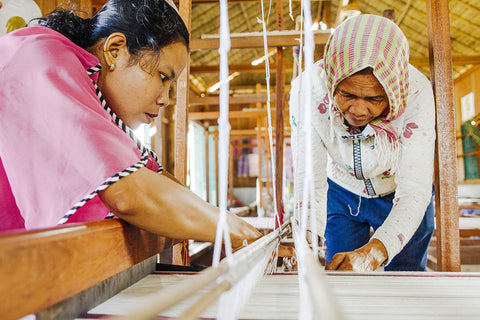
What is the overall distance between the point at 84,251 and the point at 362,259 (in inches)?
31.1

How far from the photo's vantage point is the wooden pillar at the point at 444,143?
1051 millimetres

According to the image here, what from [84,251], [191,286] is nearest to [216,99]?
[84,251]

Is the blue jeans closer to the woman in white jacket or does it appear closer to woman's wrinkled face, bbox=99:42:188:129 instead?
the woman in white jacket

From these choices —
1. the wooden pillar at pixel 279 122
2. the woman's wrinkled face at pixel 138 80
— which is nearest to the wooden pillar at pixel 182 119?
the woman's wrinkled face at pixel 138 80

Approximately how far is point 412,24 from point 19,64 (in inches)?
358

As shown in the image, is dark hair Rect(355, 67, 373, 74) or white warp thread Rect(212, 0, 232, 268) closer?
white warp thread Rect(212, 0, 232, 268)

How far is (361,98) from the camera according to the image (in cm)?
108

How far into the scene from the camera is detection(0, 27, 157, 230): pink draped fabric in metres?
0.56

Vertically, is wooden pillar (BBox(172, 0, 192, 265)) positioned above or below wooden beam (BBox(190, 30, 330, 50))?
below

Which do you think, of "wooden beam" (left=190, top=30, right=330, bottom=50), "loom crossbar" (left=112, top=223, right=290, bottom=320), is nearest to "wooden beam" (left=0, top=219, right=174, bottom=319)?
"loom crossbar" (left=112, top=223, right=290, bottom=320)

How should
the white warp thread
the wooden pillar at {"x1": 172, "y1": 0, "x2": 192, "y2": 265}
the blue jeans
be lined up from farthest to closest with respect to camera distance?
the blue jeans → the wooden pillar at {"x1": 172, "y1": 0, "x2": 192, "y2": 265} → the white warp thread

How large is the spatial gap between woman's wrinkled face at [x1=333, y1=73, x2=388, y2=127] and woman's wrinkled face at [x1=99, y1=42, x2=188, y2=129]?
516 mm

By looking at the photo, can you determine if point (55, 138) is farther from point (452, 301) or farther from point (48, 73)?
point (452, 301)

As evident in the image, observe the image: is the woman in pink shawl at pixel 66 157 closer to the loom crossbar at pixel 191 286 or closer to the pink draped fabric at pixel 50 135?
the pink draped fabric at pixel 50 135
